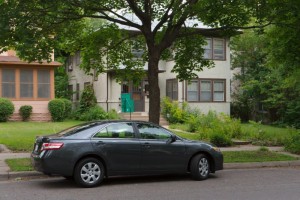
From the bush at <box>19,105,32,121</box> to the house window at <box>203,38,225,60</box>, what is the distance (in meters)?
12.3

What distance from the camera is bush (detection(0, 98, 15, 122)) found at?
2531 centimetres

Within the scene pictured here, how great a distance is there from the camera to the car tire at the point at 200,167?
10.5m

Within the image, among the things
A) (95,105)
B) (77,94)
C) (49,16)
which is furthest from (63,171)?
(77,94)

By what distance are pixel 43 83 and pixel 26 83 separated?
3.54 ft

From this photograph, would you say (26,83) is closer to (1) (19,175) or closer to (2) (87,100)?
(2) (87,100)

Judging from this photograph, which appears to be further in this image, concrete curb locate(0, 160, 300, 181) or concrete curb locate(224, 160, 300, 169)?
concrete curb locate(224, 160, 300, 169)

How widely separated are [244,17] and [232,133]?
636 centimetres

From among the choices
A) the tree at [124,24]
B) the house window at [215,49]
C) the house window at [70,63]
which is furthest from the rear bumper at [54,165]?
the house window at [70,63]

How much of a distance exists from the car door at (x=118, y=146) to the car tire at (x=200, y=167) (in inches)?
58.2

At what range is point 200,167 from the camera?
10656 mm

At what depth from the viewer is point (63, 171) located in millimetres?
9070

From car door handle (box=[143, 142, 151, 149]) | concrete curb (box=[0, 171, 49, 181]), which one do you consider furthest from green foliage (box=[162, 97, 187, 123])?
car door handle (box=[143, 142, 151, 149])

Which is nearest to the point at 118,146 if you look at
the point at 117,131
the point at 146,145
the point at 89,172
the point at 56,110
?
the point at 117,131

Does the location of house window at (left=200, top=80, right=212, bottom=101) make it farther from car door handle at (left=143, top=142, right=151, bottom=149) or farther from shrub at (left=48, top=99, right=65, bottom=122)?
car door handle at (left=143, top=142, right=151, bottom=149)
